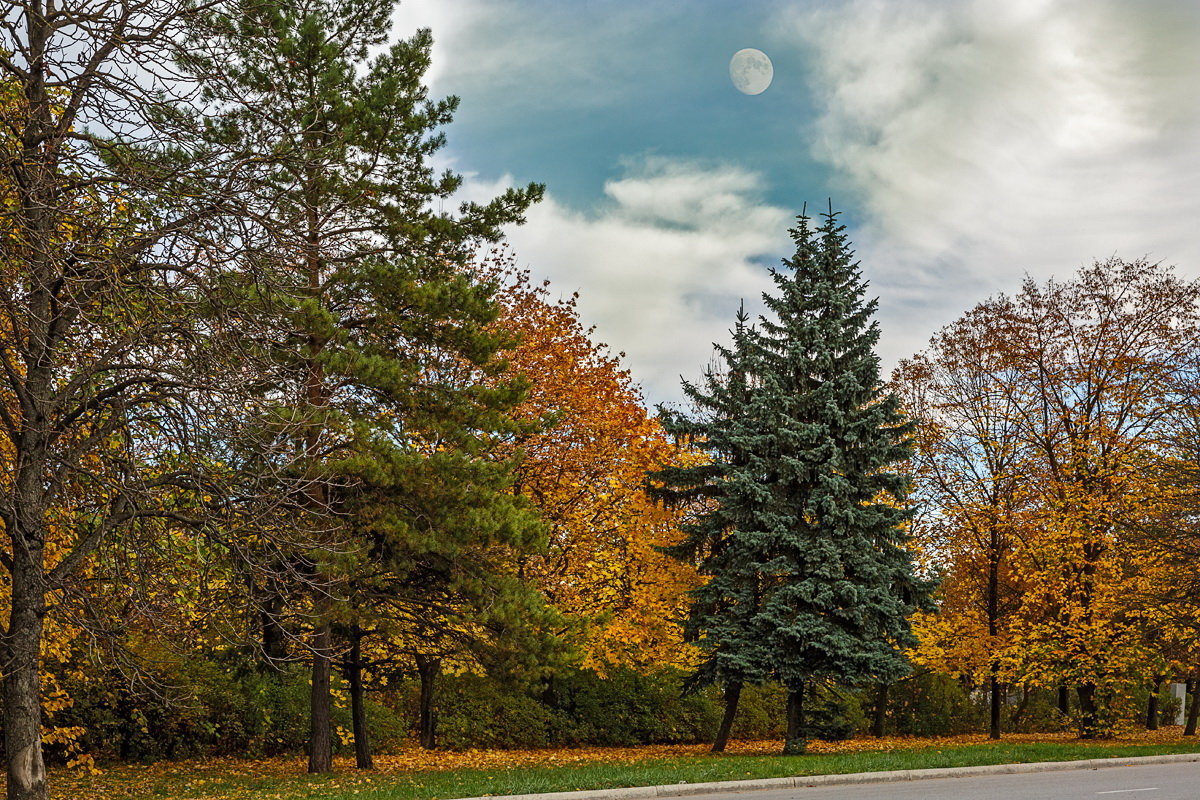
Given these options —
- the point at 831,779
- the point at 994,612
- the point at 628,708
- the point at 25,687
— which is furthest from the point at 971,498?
the point at 25,687

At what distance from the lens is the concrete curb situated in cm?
1283

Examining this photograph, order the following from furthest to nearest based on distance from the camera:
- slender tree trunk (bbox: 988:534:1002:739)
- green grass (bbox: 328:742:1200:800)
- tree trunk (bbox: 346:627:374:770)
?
slender tree trunk (bbox: 988:534:1002:739)
tree trunk (bbox: 346:627:374:770)
green grass (bbox: 328:742:1200:800)

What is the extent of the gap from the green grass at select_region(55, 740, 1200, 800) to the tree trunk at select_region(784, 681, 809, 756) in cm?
234

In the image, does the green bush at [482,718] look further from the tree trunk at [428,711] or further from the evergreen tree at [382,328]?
the evergreen tree at [382,328]

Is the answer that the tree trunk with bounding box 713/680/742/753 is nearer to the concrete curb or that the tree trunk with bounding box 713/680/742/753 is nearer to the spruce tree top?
the spruce tree top

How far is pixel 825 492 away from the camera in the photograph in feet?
68.8

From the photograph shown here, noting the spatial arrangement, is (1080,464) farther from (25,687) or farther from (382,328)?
(25,687)

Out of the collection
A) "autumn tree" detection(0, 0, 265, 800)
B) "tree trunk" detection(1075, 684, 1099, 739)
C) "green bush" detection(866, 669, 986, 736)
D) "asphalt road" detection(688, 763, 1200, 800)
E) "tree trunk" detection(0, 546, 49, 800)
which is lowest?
"green bush" detection(866, 669, 986, 736)

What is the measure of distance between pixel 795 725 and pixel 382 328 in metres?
12.3

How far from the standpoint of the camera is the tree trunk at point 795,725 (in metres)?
21.1

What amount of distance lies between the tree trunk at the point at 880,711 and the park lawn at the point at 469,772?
25.1ft

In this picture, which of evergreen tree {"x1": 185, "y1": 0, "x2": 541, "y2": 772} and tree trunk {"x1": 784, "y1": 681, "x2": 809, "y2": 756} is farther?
tree trunk {"x1": 784, "y1": 681, "x2": 809, "y2": 756}

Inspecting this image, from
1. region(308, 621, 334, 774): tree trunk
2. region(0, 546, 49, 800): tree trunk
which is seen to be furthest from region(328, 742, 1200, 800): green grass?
region(0, 546, 49, 800): tree trunk

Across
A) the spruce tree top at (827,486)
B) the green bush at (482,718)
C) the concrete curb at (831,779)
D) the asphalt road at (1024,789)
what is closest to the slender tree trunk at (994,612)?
the spruce tree top at (827,486)
